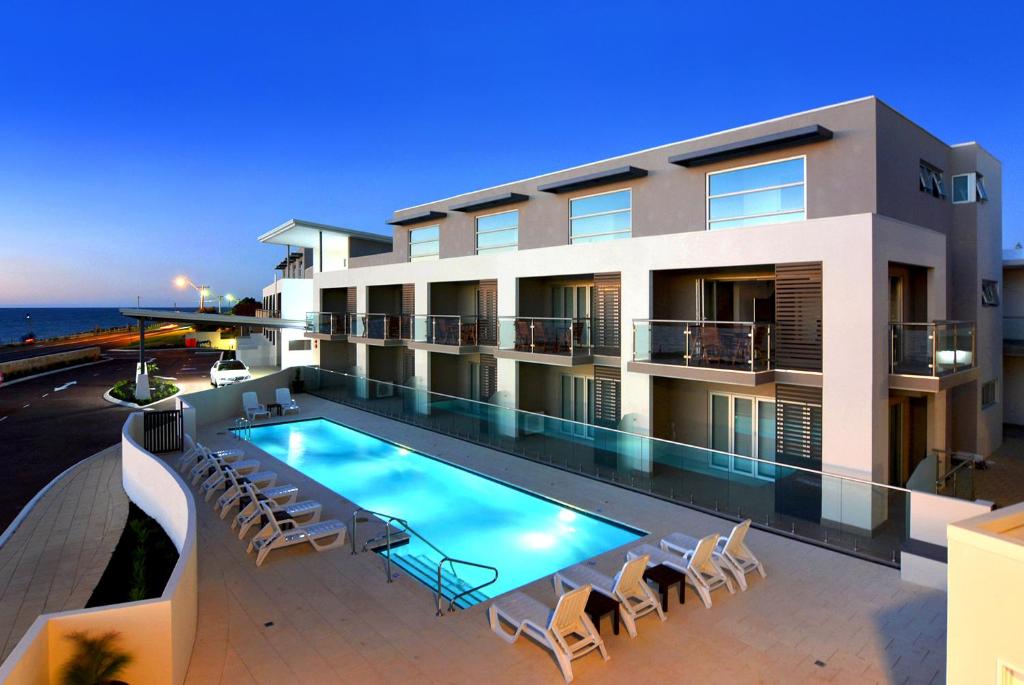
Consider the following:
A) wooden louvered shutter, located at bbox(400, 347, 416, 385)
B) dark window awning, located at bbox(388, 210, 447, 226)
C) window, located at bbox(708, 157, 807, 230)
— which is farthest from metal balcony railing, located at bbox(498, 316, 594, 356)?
wooden louvered shutter, located at bbox(400, 347, 416, 385)

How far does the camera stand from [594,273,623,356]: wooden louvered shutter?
16016 mm

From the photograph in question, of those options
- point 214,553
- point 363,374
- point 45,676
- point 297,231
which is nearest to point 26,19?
point 297,231

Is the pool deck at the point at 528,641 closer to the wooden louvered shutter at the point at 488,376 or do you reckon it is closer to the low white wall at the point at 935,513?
the low white wall at the point at 935,513

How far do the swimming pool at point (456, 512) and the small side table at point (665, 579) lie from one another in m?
→ 2.44

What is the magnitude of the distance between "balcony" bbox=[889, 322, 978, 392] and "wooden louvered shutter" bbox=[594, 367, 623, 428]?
631 cm

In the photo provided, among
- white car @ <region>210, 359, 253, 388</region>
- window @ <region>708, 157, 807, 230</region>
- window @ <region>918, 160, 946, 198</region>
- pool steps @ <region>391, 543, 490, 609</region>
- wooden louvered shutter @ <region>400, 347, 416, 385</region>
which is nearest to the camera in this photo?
pool steps @ <region>391, 543, 490, 609</region>

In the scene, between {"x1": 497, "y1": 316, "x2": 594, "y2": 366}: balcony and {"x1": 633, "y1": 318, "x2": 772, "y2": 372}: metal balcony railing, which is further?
{"x1": 497, "y1": 316, "x2": 594, "y2": 366}: balcony

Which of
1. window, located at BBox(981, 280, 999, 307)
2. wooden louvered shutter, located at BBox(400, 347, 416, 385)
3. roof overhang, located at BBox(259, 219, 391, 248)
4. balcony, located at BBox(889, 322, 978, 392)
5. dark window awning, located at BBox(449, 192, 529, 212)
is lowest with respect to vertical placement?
wooden louvered shutter, located at BBox(400, 347, 416, 385)

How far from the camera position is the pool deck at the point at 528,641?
19.7ft

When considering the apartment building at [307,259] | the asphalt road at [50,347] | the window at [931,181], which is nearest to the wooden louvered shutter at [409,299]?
the apartment building at [307,259]

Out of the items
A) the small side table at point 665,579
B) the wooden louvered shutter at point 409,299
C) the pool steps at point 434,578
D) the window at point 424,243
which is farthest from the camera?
the wooden louvered shutter at point 409,299

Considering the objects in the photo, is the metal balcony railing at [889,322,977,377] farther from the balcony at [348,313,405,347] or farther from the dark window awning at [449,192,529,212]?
the balcony at [348,313,405,347]

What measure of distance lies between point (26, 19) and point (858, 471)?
33324 millimetres

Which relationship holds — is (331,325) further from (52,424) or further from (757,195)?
(757,195)
